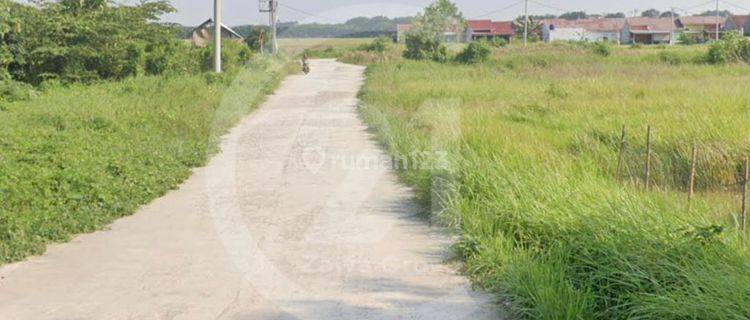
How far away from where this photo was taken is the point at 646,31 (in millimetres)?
70000

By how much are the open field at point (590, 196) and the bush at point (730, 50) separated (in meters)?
14.6

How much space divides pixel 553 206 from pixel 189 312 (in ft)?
8.19

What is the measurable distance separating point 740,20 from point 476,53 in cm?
4668

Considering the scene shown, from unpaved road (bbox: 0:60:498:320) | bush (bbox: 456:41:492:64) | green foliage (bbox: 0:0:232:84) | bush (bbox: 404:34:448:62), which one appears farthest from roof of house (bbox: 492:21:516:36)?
unpaved road (bbox: 0:60:498:320)

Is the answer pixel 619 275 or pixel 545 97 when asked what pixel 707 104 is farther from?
pixel 619 275

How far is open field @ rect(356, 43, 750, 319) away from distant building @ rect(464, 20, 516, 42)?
59.0 metres

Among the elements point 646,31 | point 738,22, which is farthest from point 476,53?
point 738,22

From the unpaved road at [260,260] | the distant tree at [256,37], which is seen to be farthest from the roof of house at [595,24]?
the unpaved road at [260,260]

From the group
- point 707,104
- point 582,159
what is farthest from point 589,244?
point 707,104

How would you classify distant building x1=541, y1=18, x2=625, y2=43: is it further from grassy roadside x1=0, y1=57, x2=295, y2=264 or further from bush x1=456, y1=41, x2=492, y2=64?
grassy roadside x1=0, y1=57, x2=295, y2=264

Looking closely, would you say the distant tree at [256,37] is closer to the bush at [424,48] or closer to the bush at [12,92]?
the bush at [424,48]

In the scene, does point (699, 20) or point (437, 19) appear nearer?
point (437, 19)

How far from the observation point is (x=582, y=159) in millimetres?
7566

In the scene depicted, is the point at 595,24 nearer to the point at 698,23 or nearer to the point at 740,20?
the point at 698,23
